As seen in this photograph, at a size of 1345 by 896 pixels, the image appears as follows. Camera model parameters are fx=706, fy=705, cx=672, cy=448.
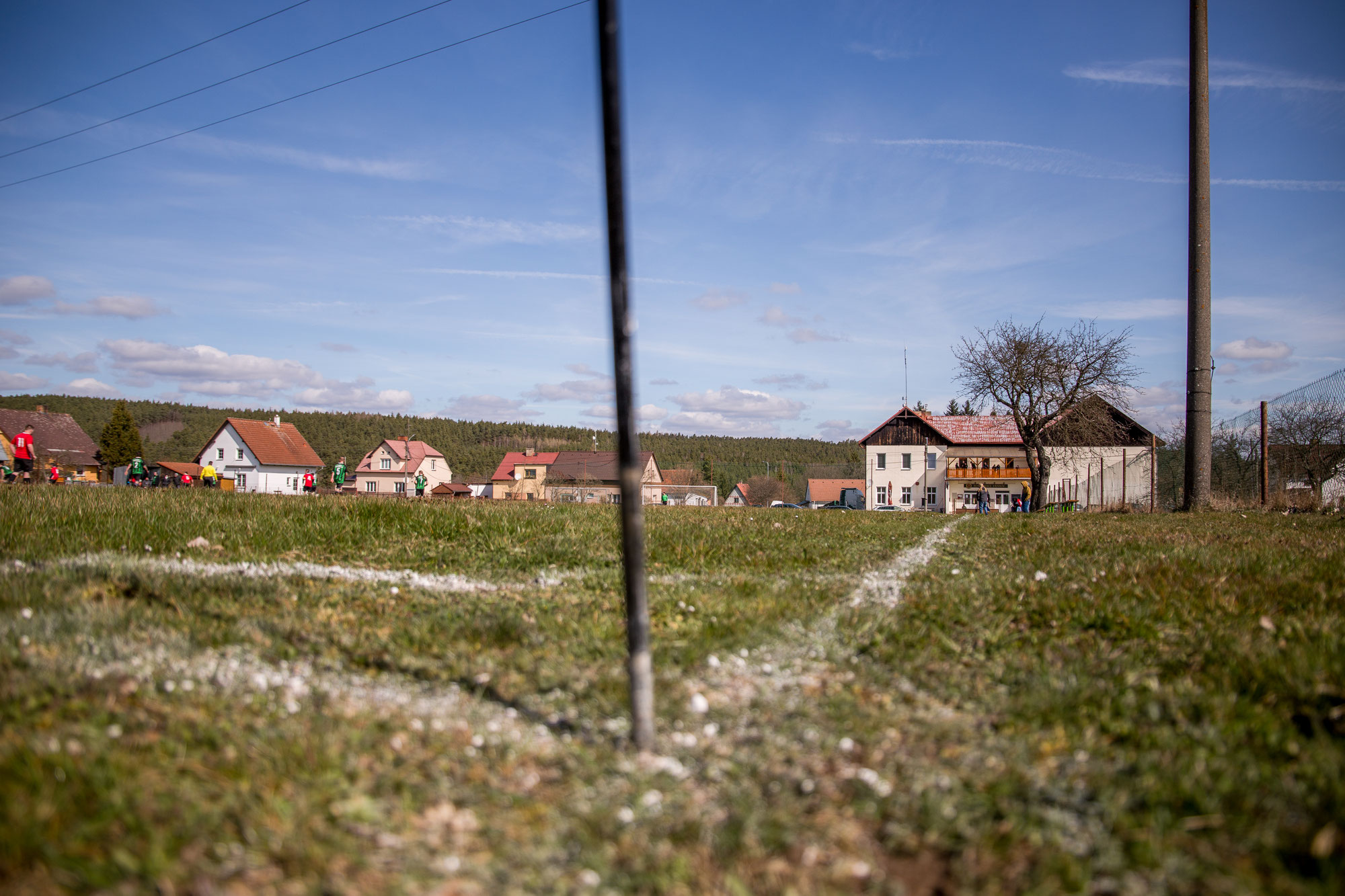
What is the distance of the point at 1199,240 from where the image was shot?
1352 cm

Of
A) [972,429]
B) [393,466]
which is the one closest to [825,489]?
[972,429]

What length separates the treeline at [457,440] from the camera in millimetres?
105625

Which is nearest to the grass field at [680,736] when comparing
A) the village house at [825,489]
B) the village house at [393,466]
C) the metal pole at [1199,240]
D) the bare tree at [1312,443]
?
the metal pole at [1199,240]

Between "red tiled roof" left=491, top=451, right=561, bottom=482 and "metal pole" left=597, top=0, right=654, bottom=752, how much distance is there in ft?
279

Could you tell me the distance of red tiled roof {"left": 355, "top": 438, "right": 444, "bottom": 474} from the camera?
294 feet

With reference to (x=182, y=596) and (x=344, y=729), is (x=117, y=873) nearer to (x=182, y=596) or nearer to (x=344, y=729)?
(x=344, y=729)

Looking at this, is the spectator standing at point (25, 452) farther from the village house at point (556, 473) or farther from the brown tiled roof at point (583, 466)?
the brown tiled roof at point (583, 466)

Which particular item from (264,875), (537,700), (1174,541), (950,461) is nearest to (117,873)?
(264,875)

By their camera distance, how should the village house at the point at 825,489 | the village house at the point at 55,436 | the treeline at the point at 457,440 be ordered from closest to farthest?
the village house at the point at 55,436 → the village house at the point at 825,489 → the treeline at the point at 457,440

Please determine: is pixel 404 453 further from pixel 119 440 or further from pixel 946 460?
pixel 946 460

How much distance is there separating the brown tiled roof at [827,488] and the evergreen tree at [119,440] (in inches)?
2797

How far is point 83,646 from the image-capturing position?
289cm

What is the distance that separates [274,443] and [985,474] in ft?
218

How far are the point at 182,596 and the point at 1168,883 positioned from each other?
4.46 meters
